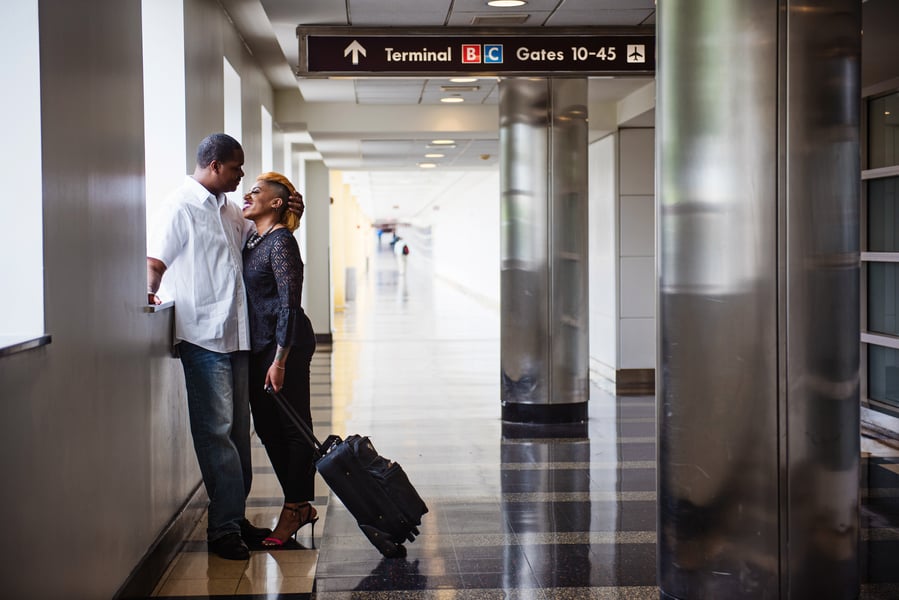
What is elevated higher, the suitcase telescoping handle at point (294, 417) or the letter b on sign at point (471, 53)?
the letter b on sign at point (471, 53)

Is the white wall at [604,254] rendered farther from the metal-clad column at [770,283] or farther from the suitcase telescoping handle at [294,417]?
the metal-clad column at [770,283]

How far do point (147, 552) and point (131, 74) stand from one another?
1869 millimetres

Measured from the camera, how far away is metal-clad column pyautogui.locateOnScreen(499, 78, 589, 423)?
8172 millimetres

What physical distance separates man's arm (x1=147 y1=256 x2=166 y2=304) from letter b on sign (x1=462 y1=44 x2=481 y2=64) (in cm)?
256

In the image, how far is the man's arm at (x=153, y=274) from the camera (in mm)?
4402

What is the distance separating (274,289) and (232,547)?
114 cm

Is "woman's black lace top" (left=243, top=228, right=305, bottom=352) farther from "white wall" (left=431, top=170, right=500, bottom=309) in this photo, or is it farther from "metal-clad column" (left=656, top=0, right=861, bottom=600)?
"white wall" (left=431, top=170, right=500, bottom=309)

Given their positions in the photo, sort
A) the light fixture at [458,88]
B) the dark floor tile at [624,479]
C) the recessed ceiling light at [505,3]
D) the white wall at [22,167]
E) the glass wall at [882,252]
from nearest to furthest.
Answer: the white wall at [22,167], the dark floor tile at [624,479], the recessed ceiling light at [505,3], the glass wall at [882,252], the light fixture at [458,88]

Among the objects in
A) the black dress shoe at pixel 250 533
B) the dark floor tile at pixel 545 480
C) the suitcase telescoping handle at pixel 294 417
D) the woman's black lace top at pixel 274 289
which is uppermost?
the woman's black lace top at pixel 274 289

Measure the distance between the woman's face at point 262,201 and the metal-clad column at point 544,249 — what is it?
3851 millimetres

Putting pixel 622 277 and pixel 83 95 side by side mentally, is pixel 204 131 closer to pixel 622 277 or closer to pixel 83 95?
pixel 83 95

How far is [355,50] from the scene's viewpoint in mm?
6301

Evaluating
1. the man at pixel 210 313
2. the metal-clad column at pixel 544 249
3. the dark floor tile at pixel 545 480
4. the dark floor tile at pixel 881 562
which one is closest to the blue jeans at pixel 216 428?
the man at pixel 210 313

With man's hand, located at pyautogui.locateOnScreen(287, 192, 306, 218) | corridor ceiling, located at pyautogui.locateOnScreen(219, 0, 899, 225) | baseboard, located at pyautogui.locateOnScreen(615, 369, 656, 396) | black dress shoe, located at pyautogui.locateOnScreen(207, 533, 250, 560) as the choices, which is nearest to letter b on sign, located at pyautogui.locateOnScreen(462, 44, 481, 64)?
corridor ceiling, located at pyautogui.locateOnScreen(219, 0, 899, 225)
